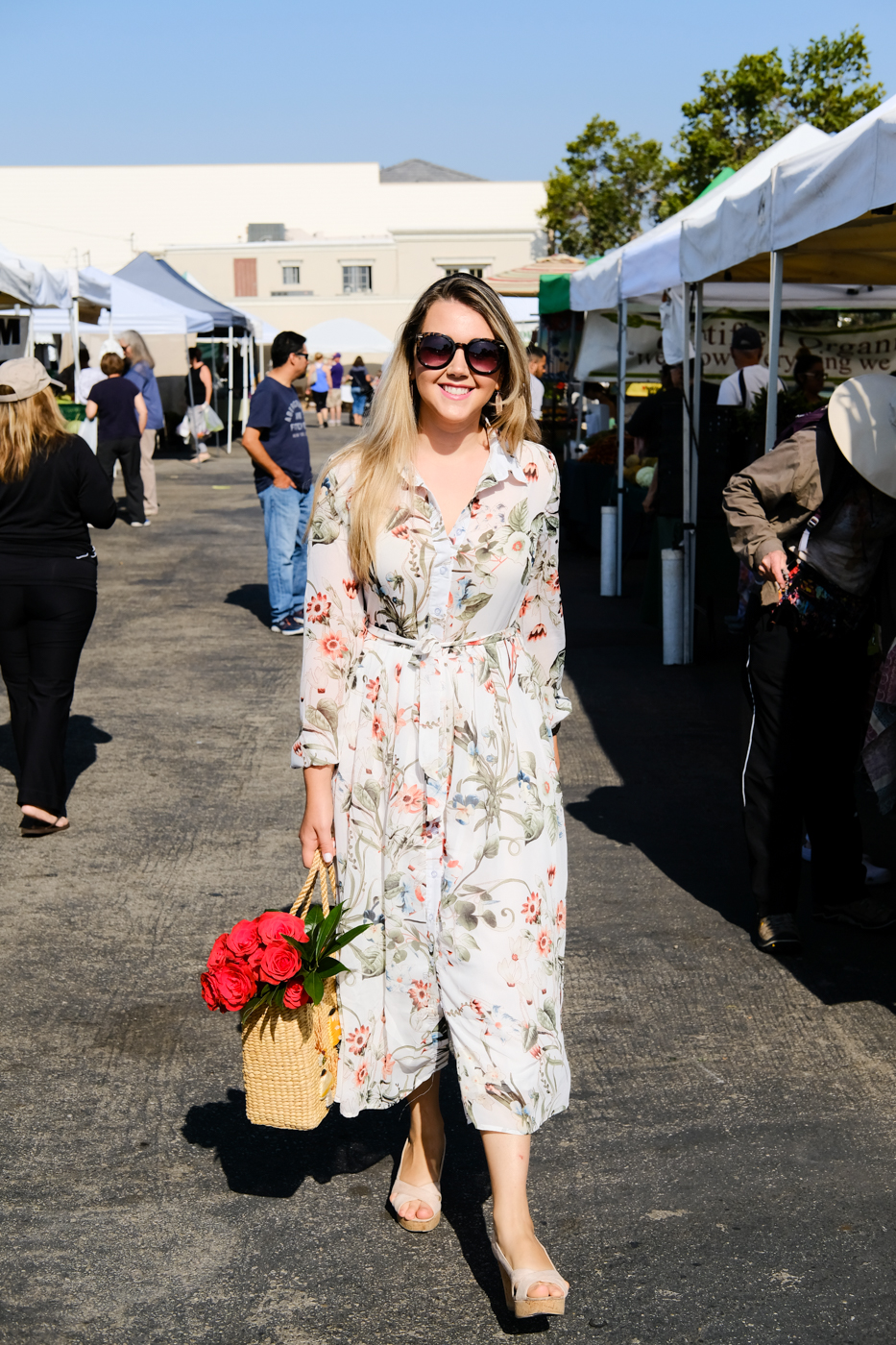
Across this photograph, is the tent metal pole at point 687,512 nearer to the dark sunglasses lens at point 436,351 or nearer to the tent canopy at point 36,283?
the dark sunglasses lens at point 436,351

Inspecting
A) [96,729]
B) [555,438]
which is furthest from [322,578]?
[555,438]

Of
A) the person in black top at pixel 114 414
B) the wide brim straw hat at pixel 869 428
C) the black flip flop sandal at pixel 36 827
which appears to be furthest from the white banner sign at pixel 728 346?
the black flip flop sandal at pixel 36 827

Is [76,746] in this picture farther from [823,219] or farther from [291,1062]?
[291,1062]

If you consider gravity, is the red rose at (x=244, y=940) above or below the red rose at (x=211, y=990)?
above

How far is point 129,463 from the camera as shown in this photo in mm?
16016

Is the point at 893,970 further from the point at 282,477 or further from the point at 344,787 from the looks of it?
the point at 282,477

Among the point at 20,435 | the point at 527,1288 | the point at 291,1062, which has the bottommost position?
the point at 527,1288

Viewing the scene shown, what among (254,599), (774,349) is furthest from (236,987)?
(254,599)

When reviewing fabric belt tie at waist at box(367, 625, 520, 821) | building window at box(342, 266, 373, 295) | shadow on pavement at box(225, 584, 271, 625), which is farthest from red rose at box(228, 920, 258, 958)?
building window at box(342, 266, 373, 295)

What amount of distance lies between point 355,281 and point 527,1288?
180ft

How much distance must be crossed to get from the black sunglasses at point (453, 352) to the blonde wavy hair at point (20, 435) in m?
3.28

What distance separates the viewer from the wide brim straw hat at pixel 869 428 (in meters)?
4.13

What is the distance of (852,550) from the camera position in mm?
4332

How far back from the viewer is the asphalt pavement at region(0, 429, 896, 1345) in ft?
9.07
